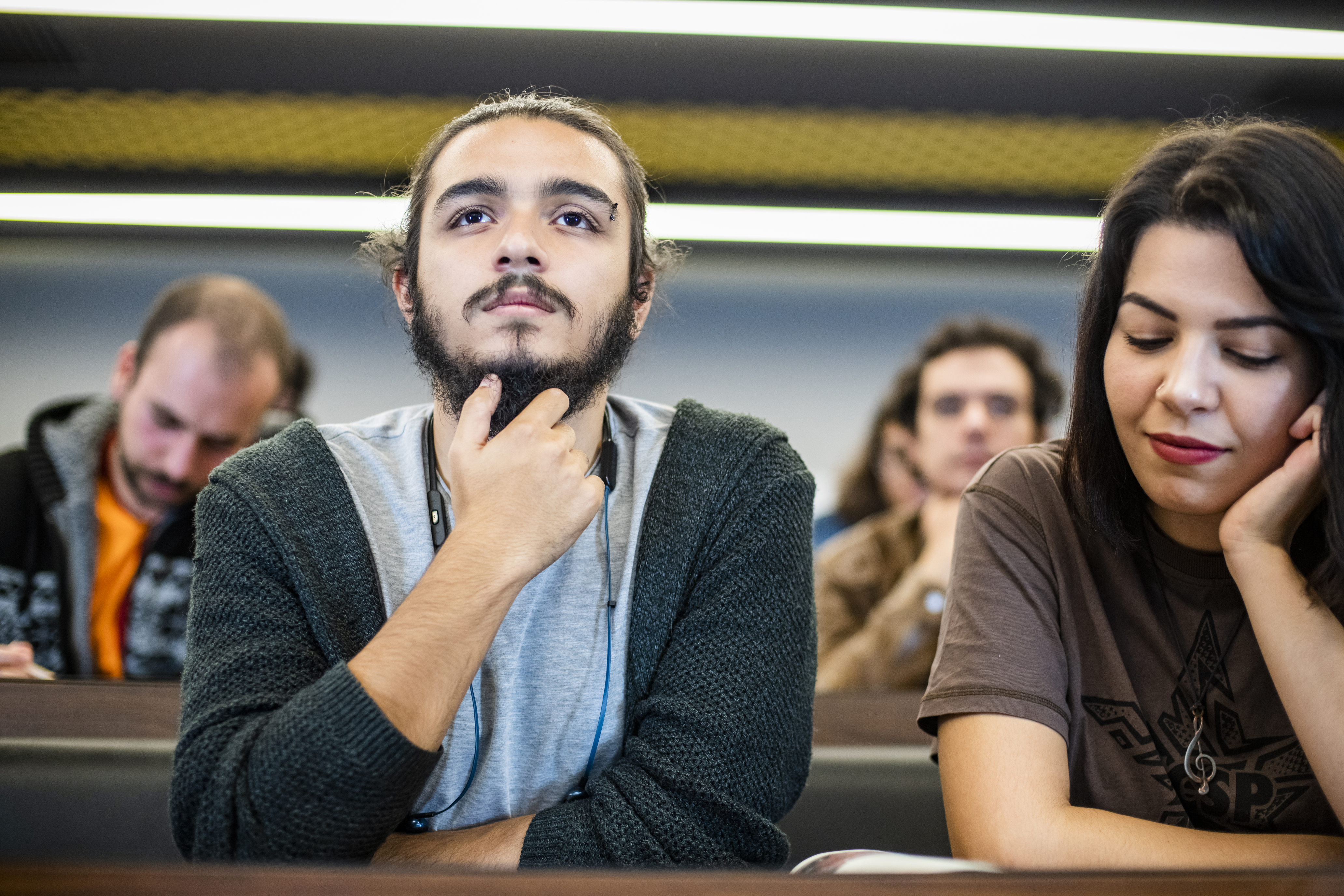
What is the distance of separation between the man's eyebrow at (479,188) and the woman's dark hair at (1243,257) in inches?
30.3

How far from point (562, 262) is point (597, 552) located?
0.38m

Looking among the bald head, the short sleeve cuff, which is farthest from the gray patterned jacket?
the short sleeve cuff

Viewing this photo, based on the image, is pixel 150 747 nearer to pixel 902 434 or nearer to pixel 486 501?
pixel 486 501

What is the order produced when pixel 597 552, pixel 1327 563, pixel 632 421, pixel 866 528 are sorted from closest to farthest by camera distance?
1. pixel 1327 563
2. pixel 597 552
3. pixel 632 421
4. pixel 866 528

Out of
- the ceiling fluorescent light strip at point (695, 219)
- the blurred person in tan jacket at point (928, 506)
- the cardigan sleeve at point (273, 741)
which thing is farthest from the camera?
the ceiling fluorescent light strip at point (695, 219)

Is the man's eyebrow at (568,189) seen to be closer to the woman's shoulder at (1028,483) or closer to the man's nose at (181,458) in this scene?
the woman's shoulder at (1028,483)

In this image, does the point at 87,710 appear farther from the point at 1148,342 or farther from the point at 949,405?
the point at 949,405

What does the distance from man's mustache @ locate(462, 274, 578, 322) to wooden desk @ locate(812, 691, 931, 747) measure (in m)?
0.91

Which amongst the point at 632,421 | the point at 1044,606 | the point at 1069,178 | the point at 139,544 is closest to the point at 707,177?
the point at 1069,178

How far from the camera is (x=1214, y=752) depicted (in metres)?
1.06

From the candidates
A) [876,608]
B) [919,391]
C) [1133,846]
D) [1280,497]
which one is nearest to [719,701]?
[1133,846]

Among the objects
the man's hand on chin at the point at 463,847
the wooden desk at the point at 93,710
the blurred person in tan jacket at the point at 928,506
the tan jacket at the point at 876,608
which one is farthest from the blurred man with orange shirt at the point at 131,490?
the blurred person in tan jacket at the point at 928,506

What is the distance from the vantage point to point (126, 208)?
293 centimetres

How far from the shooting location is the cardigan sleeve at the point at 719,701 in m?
1.01
